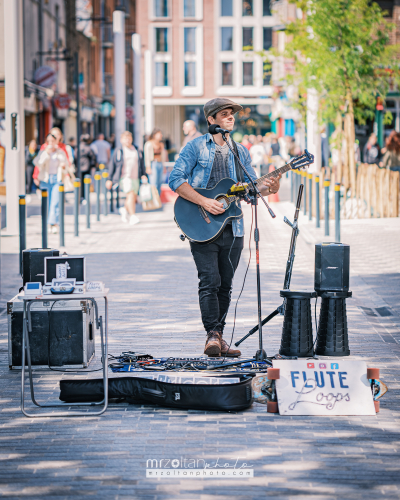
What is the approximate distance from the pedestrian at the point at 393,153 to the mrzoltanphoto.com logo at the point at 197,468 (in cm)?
2059

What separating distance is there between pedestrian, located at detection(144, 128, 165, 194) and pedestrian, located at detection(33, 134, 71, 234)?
5067mm

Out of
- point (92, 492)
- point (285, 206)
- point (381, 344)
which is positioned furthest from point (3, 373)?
point (285, 206)

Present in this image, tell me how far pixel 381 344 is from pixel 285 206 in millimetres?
14348

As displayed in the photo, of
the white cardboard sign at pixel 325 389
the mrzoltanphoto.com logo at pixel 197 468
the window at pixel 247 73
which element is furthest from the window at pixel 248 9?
the mrzoltanphoto.com logo at pixel 197 468

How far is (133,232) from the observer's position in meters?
16.1

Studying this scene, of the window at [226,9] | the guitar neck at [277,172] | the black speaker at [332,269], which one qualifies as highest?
the window at [226,9]

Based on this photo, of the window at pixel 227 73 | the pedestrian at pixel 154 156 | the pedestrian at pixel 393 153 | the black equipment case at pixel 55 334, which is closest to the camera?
the black equipment case at pixel 55 334

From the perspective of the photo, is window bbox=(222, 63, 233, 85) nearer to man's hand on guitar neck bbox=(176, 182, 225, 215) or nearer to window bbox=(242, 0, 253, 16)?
window bbox=(242, 0, 253, 16)

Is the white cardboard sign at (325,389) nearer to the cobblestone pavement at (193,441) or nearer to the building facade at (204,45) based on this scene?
the cobblestone pavement at (193,441)

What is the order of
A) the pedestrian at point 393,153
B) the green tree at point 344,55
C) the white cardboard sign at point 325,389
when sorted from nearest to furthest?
the white cardboard sign at point 325,389 < the green tree at point 344,55 < the pedestrian at point 393,153

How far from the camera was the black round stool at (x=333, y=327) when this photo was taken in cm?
667

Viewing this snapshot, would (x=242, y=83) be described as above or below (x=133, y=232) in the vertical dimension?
above

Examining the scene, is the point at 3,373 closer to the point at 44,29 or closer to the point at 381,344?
the point at 381,344

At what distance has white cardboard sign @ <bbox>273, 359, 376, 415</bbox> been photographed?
5.23m
